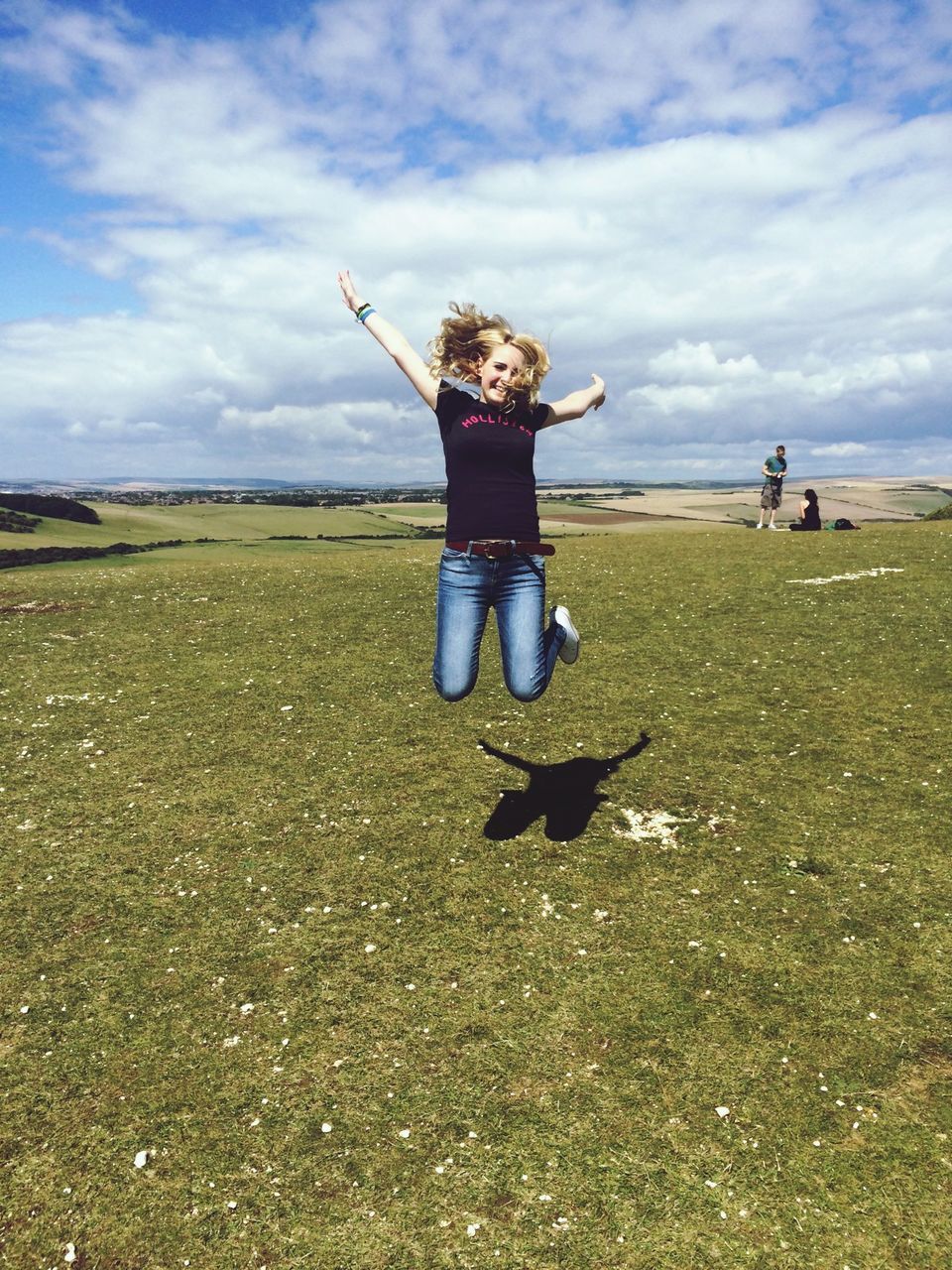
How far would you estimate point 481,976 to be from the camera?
6.61m

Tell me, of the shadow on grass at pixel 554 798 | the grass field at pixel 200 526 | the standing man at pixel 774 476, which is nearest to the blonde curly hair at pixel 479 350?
the shadow on grass at pixel 554 798

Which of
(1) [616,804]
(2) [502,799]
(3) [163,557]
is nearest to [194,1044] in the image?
(2) [502,799]

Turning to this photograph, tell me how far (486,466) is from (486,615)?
4.97 ft

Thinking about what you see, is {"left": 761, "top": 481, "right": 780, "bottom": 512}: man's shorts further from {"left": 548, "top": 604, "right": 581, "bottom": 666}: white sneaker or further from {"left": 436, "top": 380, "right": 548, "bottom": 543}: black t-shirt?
{"left": 436, "top": 380, "right": 548, "bottom": 543}: black t-shirt

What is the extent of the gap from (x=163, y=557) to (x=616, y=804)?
63.0m

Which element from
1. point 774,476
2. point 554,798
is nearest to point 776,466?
point 774,476

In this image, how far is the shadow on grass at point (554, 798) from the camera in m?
8.98

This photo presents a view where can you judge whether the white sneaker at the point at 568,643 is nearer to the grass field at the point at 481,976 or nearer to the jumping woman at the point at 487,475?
the jumping woman at the point at 487,475

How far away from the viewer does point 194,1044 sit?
596 cm

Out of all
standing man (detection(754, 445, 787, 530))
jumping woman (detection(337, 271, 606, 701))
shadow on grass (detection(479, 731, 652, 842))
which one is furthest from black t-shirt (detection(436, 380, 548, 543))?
standing man (detection(754, 445, 787, 530))

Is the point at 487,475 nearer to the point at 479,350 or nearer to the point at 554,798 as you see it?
the point at 479,350

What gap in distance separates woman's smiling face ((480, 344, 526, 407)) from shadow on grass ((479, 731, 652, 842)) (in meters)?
4.97

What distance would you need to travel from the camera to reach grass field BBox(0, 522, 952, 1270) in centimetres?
462

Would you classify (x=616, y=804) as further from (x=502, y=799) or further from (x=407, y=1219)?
(x=407, y=1219)
